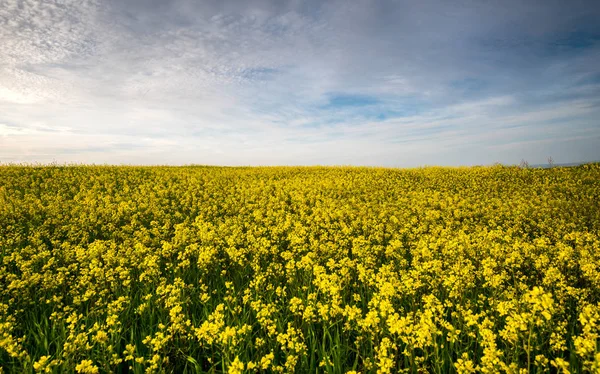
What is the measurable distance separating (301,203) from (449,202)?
289 inches

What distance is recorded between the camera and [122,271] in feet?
21.8

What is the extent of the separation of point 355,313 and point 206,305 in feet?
9.98

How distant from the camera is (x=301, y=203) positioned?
16.0m

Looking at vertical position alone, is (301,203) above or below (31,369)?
above

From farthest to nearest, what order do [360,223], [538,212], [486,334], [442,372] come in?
[538,212] < [360,223] < [442,372] < [486,334]

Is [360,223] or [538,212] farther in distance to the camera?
[538,212]

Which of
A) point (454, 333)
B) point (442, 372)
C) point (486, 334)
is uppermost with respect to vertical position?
point (486, 334)

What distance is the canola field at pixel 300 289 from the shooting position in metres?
4.29

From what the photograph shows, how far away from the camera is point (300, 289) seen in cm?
669

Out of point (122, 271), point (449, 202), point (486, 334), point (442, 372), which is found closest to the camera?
point (486, 334)

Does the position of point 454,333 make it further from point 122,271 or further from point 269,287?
point 122,271

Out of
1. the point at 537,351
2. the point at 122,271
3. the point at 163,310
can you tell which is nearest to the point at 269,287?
the point at 163,310

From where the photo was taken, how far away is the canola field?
4.29 metres

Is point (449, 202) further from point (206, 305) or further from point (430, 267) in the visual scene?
point (206, 305)
